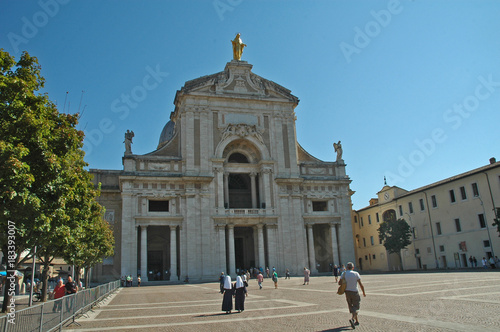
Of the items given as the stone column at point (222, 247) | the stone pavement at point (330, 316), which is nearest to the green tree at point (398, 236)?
the stone column at point (222, 247)

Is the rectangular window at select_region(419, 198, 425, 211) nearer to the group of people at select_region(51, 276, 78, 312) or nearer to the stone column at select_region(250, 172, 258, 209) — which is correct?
the stone column at select_region(250, 172, 258, 209)

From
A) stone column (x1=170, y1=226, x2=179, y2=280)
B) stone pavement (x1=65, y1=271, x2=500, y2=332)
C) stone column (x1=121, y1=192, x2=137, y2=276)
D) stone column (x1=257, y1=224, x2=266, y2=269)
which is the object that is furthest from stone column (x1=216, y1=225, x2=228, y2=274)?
stone pavement (x1=65, y1=271, x2=500, y2=332)

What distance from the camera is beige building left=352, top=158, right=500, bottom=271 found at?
41.7 meters

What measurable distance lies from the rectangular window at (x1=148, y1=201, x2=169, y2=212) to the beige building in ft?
103

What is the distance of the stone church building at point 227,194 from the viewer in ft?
143

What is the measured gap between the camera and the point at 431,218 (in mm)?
50125

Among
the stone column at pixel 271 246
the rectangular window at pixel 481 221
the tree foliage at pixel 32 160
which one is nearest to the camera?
the tree foliage at pixel 32 160

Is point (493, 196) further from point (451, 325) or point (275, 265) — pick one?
point (451, 325)

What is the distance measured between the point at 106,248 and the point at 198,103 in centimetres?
2171

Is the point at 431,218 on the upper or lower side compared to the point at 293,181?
lower

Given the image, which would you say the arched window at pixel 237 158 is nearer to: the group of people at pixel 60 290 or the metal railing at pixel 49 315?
the group of people at pixel 60 290

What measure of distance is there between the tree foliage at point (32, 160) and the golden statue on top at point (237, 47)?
130 ft

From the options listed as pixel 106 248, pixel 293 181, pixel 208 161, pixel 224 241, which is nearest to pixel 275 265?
pixel 224 241

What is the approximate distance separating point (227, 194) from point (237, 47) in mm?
19354
